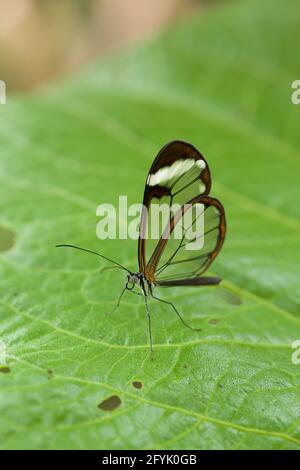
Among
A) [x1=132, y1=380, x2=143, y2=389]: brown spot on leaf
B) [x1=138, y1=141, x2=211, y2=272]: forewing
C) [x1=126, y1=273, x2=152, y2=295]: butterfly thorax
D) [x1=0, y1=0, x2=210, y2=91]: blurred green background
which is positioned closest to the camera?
[x1=132, y1=380, x2=143, y2=389]: brown spot on leaf

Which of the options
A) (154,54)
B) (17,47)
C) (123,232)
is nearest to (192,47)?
(154,54)

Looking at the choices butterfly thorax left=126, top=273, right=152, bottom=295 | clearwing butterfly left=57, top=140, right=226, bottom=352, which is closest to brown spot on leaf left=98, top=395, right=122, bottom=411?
clearwing butterfly left=57, top=140, right=226, bottom=352

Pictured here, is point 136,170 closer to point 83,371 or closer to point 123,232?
point 123,232

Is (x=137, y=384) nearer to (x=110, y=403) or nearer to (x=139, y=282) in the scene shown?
(x=110, y=403)

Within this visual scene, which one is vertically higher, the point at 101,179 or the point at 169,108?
the point at 169,108

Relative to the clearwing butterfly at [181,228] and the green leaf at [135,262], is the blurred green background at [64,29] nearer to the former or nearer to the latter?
the green leaf at [135,262]

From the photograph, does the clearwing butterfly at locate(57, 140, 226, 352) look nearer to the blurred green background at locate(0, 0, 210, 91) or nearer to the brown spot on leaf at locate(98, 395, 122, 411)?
the brown spot on leaf at locate(98, 395, 122, 411)

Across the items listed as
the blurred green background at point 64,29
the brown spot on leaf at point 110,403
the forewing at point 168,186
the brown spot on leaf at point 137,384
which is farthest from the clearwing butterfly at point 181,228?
the blurred green background at point 64,29
